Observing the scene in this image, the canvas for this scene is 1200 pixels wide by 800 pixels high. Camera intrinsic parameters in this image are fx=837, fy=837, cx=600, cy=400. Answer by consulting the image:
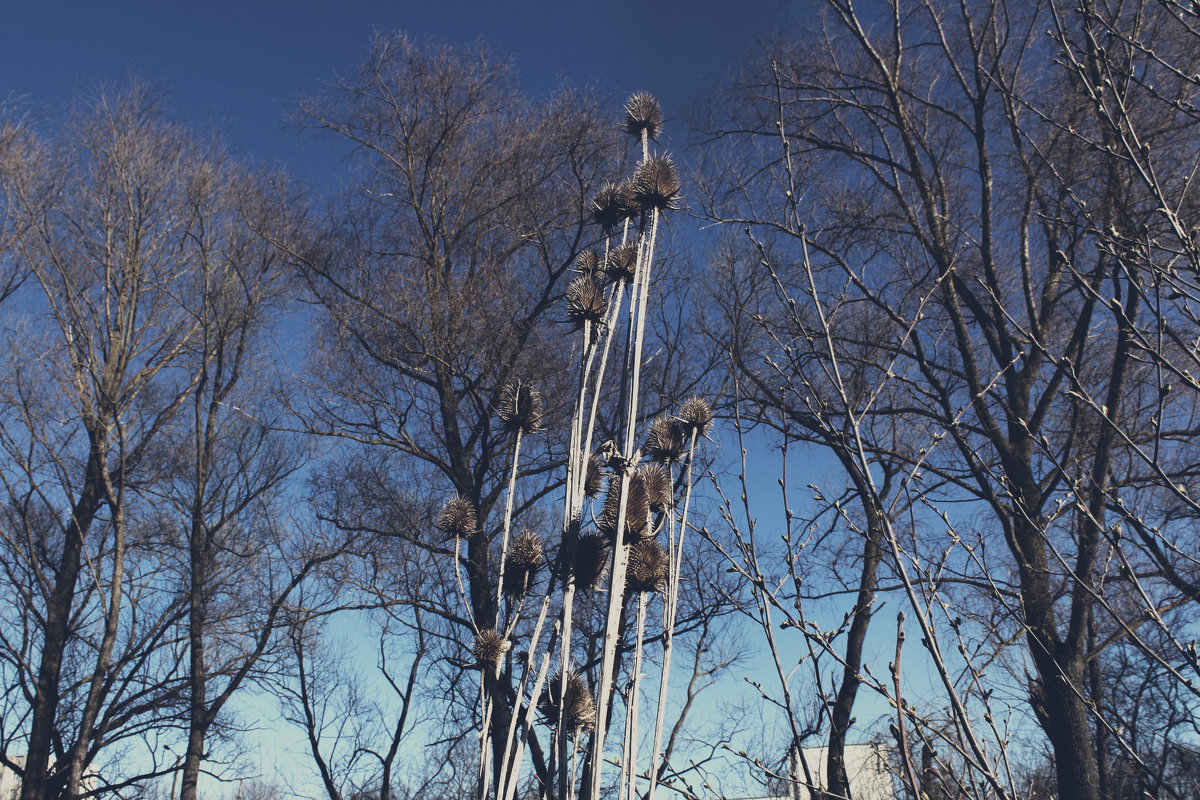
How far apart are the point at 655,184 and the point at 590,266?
335 mm

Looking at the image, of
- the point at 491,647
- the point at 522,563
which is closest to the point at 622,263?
the point at 522,563

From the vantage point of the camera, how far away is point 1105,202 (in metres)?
5.97

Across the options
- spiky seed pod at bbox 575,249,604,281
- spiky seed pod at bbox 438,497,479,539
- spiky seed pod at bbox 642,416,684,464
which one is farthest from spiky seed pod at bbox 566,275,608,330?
spiky seed pod at bbox 438,497,479,539

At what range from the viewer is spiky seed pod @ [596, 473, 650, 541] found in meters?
2.18

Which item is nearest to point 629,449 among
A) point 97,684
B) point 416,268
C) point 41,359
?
point 416,268

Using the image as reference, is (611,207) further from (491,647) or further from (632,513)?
(491,647)

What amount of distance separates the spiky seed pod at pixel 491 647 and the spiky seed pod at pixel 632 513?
0.54 m

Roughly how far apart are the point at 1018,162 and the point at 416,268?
622cm

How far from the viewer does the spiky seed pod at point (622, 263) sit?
2.61m

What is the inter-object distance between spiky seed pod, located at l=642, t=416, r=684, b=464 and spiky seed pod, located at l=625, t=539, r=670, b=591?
0.40m

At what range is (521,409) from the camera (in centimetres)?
274

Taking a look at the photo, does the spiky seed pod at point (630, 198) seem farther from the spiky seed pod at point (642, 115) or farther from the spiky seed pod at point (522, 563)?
the spiky seed pod at point (522, 563)

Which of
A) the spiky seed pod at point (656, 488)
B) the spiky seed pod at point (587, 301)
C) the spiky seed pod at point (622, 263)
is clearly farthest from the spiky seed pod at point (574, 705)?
the spiky seed pod at point (622, 263)

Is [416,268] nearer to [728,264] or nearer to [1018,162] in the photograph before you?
[728,264]
